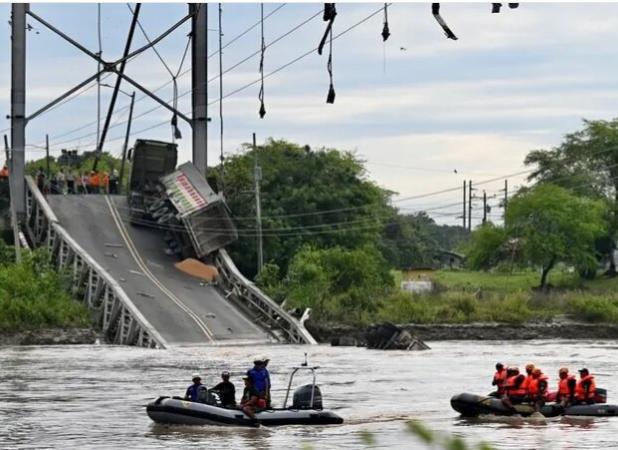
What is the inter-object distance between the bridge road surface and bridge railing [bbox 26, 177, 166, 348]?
2.68 ft

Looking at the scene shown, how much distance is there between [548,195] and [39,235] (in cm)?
4462

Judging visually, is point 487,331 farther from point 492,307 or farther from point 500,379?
point 500,379

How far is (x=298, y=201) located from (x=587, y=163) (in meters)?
33.1

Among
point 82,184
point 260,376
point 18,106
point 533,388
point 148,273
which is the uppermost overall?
point 18,106

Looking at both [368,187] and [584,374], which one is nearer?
[584,374]

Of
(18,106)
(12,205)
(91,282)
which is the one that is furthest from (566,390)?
(18,106)

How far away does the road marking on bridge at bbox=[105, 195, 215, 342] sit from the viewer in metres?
75.6

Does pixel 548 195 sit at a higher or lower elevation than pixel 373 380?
higher

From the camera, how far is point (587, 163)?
13325 cm

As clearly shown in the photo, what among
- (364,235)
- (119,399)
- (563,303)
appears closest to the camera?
(119,399)

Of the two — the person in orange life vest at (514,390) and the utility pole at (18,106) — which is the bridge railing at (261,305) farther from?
the person in orange life vest at (514,390)

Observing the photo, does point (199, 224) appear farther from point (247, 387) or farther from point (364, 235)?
point (247, 387)

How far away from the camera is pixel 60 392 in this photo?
51125 millimetres

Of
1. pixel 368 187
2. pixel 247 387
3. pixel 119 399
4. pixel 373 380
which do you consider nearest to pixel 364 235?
pixel 368 187
